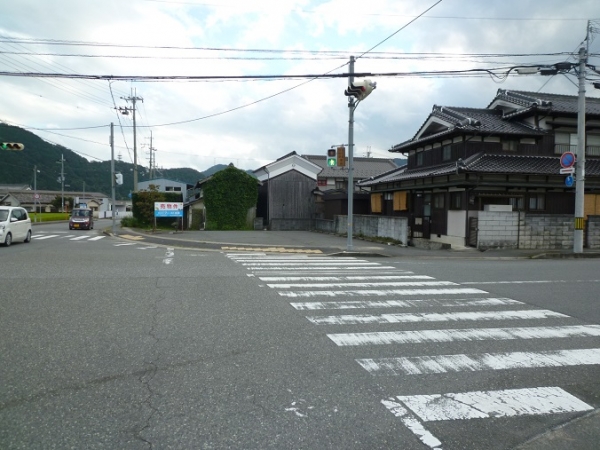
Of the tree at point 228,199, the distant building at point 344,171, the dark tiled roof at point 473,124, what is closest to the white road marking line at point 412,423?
the dark tiled roof at point 473,124

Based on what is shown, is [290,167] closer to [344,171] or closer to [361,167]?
[344,171]

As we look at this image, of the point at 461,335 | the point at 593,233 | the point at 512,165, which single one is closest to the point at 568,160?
the point at 512,165

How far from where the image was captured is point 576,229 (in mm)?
16438

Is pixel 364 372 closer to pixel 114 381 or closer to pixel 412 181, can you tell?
pixel 114 381

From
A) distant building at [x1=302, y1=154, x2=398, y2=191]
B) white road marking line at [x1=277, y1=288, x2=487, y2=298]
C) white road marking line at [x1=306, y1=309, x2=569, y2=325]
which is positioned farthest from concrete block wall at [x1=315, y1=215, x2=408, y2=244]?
white road marking line at [x1=306, y1=309, x2=569, y2=325]

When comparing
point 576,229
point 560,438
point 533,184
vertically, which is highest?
point 533,184

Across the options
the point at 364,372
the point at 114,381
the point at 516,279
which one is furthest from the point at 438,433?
the point at 516,279

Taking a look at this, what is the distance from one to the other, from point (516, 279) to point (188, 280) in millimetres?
8000

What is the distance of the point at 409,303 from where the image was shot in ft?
24.9

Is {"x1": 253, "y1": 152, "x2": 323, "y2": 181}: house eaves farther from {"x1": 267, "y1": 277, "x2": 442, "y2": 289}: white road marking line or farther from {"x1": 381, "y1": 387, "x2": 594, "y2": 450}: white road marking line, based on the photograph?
{"x1": 381, "y1": 387, "x2": 594, "y2": 450}: white road marking line

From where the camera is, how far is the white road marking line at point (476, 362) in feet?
14.7

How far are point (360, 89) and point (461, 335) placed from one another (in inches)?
433

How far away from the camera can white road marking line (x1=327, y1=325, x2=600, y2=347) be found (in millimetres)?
5422

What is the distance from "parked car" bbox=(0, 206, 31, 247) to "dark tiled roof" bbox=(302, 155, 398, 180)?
26.3 meters
